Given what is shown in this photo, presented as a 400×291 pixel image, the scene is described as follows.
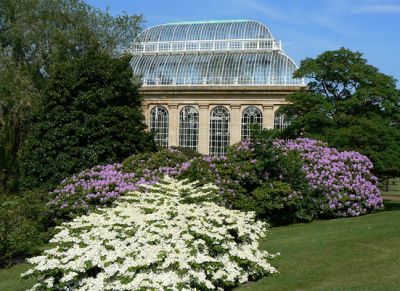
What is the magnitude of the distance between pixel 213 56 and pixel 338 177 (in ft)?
102

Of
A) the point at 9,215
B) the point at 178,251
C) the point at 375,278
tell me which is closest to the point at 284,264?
the point at 375,278

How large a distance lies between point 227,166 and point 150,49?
114 feet

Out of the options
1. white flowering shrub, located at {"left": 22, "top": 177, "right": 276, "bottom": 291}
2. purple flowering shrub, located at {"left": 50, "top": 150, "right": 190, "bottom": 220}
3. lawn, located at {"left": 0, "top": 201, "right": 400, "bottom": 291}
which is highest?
purple flowering shrub, located at {"left": 50, "top": 150, "right": 190, "bottom": 220}

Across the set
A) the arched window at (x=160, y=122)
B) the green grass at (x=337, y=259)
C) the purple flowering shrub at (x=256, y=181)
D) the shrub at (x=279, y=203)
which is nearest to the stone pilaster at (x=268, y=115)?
the arched window at (x=160, y=122)

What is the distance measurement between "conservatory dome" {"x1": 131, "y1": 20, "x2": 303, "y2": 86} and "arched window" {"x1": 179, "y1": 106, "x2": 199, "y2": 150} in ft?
7.73

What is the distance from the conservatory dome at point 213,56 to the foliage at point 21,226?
31.1 meters

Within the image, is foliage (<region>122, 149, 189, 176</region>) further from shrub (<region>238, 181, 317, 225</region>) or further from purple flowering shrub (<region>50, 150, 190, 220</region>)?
shrub (<region>238, 181, 317, 225</region>)

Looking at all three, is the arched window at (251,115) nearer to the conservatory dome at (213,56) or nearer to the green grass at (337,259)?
the conservatory dome at (213,56)

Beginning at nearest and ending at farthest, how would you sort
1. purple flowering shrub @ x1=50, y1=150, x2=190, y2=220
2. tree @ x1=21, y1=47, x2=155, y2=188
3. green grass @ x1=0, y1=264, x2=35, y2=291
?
green grass @ x1=0, y1=264, x2=35, y2=291 < purple flowering shrub @ x1=50, y1=150, x2=190, y2=220 < tree @ x1=21, y1=47, x2=155, y2=188

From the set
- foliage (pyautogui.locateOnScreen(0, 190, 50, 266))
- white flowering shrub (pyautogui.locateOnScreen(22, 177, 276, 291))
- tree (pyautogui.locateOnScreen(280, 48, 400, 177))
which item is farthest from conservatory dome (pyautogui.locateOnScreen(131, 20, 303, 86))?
white flowering shrub (pyautogui.locateOnScreen(22, 177, 276, 291))

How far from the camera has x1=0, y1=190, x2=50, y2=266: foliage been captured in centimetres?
1023

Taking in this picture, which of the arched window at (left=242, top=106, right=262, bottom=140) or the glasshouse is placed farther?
the arched window at (left=242, top=106, right=262, bottom=140)

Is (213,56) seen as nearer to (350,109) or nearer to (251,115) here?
(251,115)

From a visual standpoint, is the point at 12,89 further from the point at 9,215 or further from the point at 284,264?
the point at 284,264
